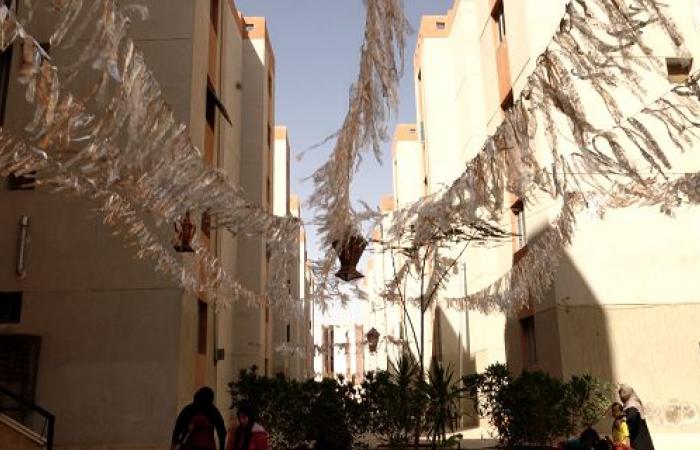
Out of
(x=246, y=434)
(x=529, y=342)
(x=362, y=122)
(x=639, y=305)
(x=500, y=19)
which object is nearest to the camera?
(x=362, y=122)

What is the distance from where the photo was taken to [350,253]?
7.42 m

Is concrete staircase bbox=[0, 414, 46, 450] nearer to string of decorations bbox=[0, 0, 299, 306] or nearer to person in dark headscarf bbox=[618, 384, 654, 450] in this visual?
string of decorations bbox=[0, 0, 299, 306]

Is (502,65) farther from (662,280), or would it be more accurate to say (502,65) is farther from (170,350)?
(170,350)

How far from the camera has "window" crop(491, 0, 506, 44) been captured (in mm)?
20375

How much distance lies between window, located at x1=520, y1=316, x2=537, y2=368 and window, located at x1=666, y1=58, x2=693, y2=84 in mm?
6982

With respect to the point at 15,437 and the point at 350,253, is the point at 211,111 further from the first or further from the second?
the point at 350,253

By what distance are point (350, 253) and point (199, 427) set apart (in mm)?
2406

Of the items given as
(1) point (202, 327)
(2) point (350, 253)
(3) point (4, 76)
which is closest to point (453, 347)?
(1) point (202, 327)

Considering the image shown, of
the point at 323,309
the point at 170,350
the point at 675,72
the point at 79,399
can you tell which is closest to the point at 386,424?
the point at 323,309

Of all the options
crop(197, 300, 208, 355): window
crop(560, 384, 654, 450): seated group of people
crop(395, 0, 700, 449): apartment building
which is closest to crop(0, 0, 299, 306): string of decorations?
crop(560, 384, 654, 450): seated group of people

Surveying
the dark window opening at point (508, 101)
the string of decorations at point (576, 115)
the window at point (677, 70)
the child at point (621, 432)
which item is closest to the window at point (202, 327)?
the string of decorations at point (576, 115)

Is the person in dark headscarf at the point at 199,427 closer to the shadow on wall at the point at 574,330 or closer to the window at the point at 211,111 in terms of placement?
the shadow on wall at the point at 574,330

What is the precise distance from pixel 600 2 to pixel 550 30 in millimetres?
13843

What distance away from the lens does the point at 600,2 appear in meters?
4.04
